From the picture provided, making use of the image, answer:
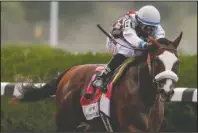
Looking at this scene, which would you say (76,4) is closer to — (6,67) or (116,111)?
(6,67)

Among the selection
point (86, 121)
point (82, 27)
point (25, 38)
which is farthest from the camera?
point (25, 38)

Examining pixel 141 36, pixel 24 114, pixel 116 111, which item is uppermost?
pixel 141 36

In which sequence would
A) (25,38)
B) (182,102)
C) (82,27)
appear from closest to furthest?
1. (182,102)
2. (82,27)
3. (25,38)

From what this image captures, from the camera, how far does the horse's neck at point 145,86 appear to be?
6.05 meters

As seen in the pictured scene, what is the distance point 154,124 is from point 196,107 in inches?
97.0

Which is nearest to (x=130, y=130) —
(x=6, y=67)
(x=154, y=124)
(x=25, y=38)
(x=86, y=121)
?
(x=154, y=124)

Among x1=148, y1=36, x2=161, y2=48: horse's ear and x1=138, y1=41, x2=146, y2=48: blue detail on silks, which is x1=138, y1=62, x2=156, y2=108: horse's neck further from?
x1=148, y1=36, x2=161, y2=48: horse's ear

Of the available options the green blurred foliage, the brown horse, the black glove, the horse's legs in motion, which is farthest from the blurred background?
A: the black glove

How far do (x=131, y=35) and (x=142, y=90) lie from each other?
448mm

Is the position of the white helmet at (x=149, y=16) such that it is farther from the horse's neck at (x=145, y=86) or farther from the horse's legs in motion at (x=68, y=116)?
the horse's legs in motion at (x=68, y=116)

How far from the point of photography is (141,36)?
6383mm

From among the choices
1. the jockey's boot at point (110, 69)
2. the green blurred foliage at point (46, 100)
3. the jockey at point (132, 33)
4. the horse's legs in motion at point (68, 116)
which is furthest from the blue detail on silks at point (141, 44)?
the green blurred foliage at point (46, 100)

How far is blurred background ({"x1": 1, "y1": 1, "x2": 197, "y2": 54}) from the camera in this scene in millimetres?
12984

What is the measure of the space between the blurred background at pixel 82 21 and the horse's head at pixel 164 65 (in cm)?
655
